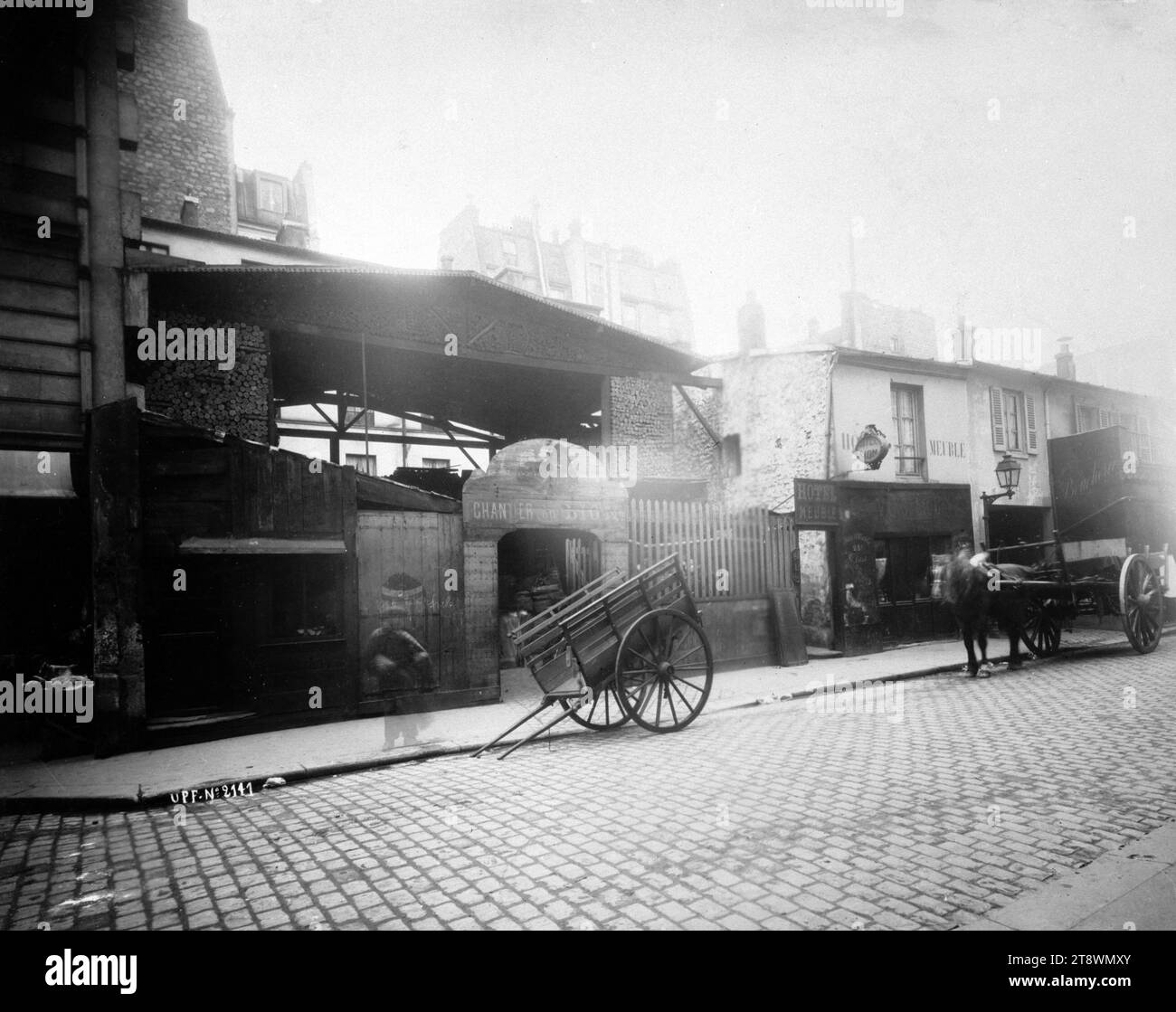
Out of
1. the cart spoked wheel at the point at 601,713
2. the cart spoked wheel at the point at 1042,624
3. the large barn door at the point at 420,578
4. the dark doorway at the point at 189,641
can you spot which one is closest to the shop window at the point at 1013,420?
the cart spoked wheel at the point at 1042,624

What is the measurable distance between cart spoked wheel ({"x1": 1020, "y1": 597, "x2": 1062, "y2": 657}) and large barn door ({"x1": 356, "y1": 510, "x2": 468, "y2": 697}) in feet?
31.9

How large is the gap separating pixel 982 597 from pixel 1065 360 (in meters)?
15.2

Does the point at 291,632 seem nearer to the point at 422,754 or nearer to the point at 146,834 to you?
the point at 422,754

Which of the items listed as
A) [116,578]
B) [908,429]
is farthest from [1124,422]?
[116,578]

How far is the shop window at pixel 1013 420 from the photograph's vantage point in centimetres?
1731

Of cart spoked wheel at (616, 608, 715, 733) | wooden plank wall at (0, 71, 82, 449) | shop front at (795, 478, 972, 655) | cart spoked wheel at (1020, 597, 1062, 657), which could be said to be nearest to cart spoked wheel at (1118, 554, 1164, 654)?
cart spoked wheel at (1020, 597, 1062, 657)

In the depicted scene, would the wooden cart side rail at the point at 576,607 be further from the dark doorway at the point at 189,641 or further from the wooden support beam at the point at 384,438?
the wooden support beam at the point at 384,438

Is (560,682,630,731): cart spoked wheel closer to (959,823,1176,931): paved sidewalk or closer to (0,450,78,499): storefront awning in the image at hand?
(959,823,1176,931): paved sidewalk

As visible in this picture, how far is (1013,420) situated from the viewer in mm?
17750

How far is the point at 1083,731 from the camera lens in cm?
651

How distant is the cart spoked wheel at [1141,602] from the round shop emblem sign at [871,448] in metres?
4.67

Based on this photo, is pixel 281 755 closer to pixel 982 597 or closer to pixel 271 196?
pixel 982 597
